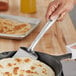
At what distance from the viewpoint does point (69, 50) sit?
5.23ft

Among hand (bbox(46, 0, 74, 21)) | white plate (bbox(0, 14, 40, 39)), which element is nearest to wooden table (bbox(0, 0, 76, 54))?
white plate (bbox(0, 14, 40, 39))

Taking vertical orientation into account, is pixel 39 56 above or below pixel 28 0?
below

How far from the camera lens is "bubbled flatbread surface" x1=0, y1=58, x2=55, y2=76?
1.23 m

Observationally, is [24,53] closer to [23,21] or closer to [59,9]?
[59,9]

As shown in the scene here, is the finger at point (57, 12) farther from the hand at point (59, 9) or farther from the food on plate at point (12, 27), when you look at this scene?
the food on plate at point (12, 27)

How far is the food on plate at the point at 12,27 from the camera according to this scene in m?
1.74

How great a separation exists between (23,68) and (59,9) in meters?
0.35

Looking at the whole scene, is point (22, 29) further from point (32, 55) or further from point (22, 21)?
point (32, 55)

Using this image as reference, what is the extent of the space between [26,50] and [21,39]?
289 millimetres

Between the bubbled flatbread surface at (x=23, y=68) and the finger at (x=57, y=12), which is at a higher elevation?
the finger at (x=57, y=12)

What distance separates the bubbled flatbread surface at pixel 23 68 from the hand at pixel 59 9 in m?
0.25

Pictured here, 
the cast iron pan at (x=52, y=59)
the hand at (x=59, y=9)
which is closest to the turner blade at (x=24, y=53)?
the cast iron pan at (x=52, y=59)

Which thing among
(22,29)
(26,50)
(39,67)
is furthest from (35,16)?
(39,67)

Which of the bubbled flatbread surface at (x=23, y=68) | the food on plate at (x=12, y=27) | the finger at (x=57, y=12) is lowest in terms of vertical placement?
the bubbled flatbread surface at (x=23, y=68)
